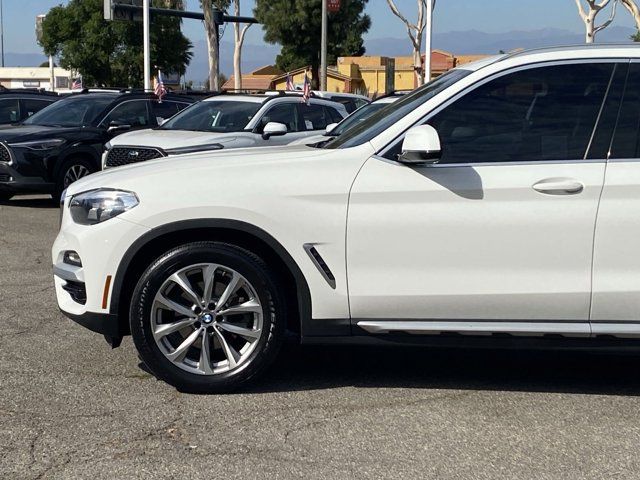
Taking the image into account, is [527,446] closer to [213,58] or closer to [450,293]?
[450,293]

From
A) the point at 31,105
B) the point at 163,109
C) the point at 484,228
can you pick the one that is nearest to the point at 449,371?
the point at 484,228

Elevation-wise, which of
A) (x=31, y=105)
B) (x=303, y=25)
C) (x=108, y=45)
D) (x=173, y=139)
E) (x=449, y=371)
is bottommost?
(x=449, y=371)

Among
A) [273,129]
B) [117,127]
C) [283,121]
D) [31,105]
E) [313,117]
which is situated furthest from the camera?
[31,105]

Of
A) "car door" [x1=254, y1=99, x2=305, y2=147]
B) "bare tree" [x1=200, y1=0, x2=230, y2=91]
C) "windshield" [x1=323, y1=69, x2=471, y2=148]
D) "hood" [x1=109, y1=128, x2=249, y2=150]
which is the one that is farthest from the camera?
"bare tree" [x1=200, y1=0, x2=230, y2=91]

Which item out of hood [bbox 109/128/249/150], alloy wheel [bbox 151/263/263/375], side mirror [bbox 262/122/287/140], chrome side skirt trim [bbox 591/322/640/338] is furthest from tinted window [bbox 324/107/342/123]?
chrome side skirt trim [bbox 591/322/640/338]

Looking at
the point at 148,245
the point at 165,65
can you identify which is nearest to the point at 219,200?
the point at 148,245

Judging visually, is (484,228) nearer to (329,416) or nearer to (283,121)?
(329,416)

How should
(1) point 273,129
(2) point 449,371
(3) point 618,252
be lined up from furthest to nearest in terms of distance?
(1) point 273,129 < (2) point 449,371 < (3) point 618,252

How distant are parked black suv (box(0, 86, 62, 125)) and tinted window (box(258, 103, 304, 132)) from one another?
5352 millimetres

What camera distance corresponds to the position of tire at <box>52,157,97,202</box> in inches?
517

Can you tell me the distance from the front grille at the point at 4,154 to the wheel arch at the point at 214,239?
8.75 m

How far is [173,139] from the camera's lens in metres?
11.7

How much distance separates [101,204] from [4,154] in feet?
28.9

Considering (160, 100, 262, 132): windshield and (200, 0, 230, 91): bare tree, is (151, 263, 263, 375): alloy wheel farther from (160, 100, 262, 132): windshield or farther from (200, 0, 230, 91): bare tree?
(200, 0, 230, 91): bare tree
